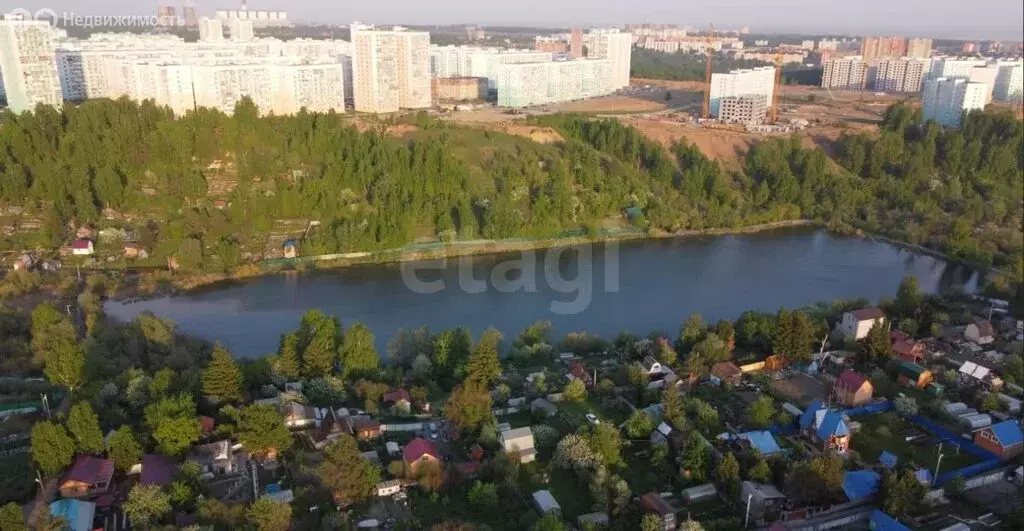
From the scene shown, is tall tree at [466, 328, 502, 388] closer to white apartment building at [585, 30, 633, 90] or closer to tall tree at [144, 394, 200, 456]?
tall tree at [144, 394, 200, 456]

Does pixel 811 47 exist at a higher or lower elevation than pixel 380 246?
higher

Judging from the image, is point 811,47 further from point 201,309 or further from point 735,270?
point 201,309

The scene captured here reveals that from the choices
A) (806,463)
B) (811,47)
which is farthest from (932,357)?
(811,47)

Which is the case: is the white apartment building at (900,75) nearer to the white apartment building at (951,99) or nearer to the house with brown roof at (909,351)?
the white apartment building at (951,99)

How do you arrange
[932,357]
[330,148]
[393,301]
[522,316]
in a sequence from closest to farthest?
[932,357] < [522,316] < [393,301] < [330,148]

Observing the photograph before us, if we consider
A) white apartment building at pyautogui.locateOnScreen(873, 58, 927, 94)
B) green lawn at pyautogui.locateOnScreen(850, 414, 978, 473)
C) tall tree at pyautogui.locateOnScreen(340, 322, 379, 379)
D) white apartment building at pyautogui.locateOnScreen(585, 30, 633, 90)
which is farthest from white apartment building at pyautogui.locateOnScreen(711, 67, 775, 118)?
tall tree at pyautogui.locateOnScreen(340, 322, 379, 379)

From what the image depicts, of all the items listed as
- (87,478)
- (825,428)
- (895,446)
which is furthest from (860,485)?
(87,478)

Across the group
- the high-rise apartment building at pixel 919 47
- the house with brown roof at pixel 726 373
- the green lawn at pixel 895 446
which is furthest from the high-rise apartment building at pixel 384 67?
the high-rise apartment building at pixel 919 47
